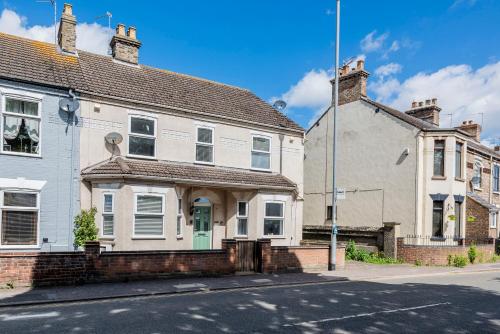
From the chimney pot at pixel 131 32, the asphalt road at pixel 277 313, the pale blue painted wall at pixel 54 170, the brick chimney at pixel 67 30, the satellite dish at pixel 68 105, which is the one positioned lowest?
the asphalt road at pixel 277 313

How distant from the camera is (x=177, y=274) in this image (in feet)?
44.4

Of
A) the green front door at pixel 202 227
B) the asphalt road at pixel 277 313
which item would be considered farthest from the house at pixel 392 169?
the asphalt road at pixel 277 313

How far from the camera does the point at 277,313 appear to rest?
29.6 ft

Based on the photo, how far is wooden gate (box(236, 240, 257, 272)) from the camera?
15242mm

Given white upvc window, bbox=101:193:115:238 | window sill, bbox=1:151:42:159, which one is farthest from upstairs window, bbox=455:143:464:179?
window sill, bbox=1:151:42:159

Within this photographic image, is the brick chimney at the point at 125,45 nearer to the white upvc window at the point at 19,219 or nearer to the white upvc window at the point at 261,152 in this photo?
the white upvc window at the point at 261,152

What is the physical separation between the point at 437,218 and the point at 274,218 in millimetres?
9855

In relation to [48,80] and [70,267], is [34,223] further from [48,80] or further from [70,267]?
[48,80]

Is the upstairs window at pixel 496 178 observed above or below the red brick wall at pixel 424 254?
above

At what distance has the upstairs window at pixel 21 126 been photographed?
14555 millimetres

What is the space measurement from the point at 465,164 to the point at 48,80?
71.0ft

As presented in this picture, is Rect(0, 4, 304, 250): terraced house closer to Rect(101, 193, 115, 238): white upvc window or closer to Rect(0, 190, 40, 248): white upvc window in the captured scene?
Rect(101, 193, 115, 238): white upvc window

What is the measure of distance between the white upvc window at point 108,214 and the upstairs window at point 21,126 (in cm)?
284

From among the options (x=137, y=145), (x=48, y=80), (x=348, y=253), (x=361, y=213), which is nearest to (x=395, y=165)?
(x=361, y=213)
